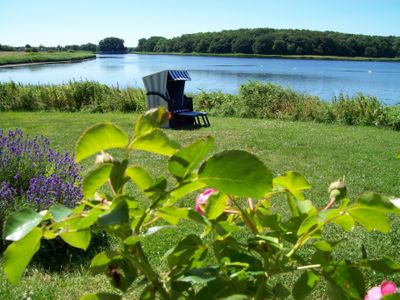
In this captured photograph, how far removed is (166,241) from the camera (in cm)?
352

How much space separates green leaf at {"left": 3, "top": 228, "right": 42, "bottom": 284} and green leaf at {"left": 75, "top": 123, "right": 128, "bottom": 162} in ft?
0.27

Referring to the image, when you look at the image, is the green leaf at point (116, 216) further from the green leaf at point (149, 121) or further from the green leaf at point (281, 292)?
the green leaf at point (281, 292)

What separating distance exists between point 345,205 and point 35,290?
2.55 metres

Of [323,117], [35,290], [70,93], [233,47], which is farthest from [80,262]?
[233,47]

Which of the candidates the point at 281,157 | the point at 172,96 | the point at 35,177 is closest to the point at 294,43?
the point at 172,96

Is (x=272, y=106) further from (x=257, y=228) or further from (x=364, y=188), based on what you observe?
(x=257, y=228)

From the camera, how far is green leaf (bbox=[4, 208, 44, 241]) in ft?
1.17

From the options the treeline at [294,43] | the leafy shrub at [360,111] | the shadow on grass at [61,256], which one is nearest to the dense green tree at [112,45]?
the treeline at [294,43]

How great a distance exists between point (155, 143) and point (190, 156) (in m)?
0.04

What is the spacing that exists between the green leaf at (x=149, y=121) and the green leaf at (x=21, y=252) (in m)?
0.12

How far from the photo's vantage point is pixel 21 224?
37cm

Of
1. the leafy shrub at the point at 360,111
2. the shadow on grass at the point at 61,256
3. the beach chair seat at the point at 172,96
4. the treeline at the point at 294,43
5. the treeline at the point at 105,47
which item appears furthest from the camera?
the treeline at the point at 105,47

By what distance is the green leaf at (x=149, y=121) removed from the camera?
0.37m

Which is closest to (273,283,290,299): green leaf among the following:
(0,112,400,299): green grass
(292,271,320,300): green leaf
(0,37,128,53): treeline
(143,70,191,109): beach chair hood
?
(292,271,320,300): green leaf
